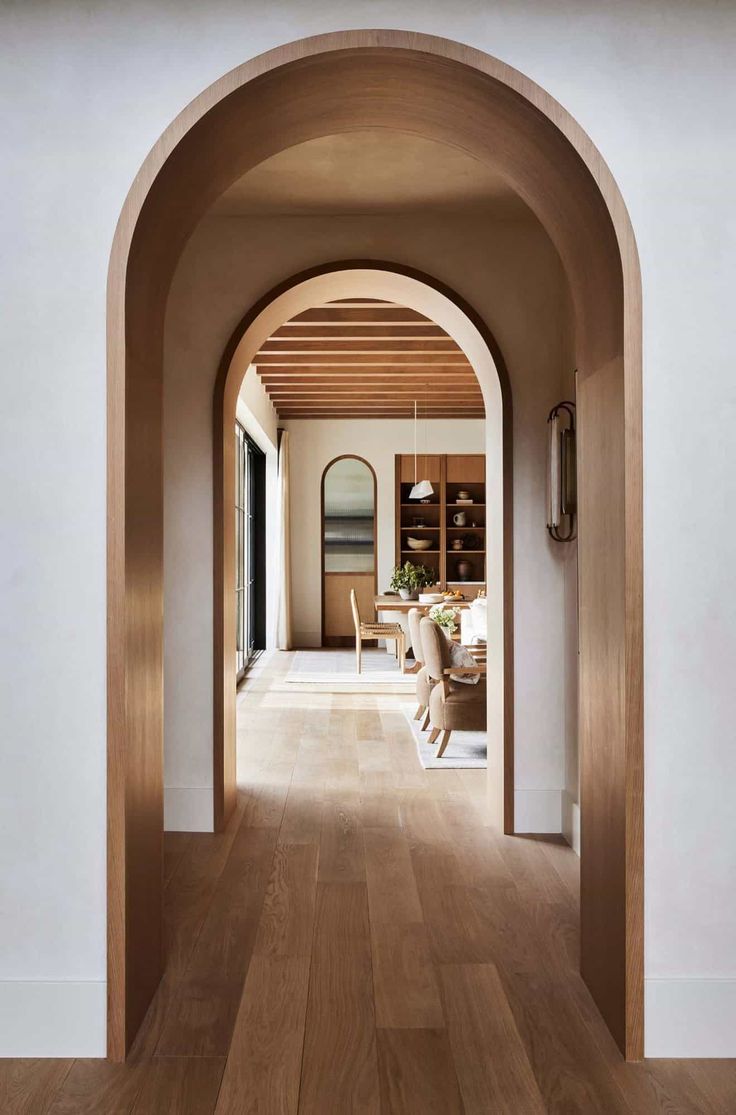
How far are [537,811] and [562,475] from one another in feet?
4.74

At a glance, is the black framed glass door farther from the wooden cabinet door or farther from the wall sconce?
the wall sconce

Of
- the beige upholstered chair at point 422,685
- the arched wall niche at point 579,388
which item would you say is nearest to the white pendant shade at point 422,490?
the beige upholstered chair at point 422,685

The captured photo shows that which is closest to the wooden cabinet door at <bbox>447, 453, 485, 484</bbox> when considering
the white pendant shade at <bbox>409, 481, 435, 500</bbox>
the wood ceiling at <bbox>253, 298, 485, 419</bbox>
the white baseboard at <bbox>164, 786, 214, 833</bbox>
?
the wood ceiling at <bbox>253, 298, 485, 419</bbox>

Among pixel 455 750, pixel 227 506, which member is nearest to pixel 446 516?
pixel 455 750

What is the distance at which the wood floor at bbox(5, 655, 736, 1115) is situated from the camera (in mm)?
1909

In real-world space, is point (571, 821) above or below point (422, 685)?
below

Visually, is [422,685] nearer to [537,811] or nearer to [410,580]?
[537,811]

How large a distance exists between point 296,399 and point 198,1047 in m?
8.09

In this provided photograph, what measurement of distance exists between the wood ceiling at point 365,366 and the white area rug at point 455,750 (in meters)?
2.70

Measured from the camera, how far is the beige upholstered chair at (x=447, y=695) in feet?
16.7

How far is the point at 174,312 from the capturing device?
12.9 ft

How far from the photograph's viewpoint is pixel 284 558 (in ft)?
34.6

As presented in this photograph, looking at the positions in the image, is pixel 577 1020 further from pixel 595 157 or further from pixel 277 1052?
pixel 595 157
